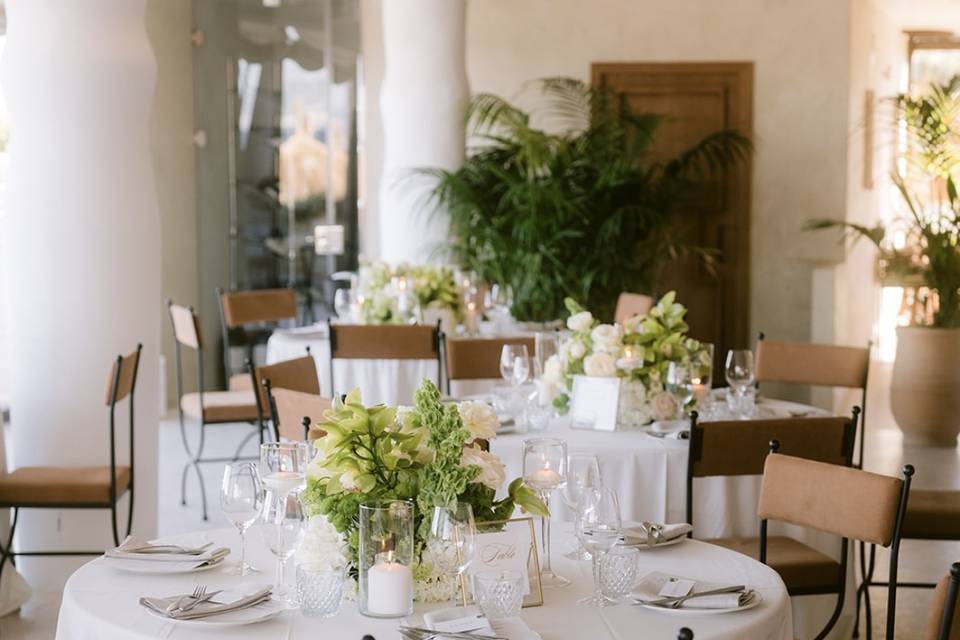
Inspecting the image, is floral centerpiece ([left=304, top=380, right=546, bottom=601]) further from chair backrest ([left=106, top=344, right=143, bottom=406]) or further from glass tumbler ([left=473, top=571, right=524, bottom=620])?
chair backrest ([left=106, top=344, right=143, bottom=406])

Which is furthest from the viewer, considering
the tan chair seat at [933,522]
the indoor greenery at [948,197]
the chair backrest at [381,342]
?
the indoor greenery at [948,197]

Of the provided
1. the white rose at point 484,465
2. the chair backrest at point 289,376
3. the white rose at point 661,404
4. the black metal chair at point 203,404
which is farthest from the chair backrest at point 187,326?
the white rose at point 484,465

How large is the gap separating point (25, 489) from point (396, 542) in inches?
106

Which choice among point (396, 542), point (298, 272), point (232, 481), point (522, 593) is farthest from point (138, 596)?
point (298, 272)

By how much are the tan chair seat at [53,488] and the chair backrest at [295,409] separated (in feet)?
3.08

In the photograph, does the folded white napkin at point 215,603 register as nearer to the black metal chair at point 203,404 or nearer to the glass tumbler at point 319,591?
the glass tumbler at point 319,591

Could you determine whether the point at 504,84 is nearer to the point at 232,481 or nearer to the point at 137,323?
the point at 137,323

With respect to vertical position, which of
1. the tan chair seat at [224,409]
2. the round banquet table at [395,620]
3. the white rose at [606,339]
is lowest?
the tan chair seat at [224,409]

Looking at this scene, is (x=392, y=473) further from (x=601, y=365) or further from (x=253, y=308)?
(x=253, y=308)

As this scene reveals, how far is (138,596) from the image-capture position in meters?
2.54

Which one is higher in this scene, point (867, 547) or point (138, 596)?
point (138, 596)

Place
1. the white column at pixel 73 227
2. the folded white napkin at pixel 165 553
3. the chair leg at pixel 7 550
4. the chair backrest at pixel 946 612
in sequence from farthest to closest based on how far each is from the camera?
the white column at pixel 73 227
the chair leg at pixel 7 550
the folded white napkin at pixel 165 553
the chair backrest at pixel 946 612

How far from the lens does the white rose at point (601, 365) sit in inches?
172

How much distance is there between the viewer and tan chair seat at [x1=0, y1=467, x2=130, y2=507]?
464 cm
